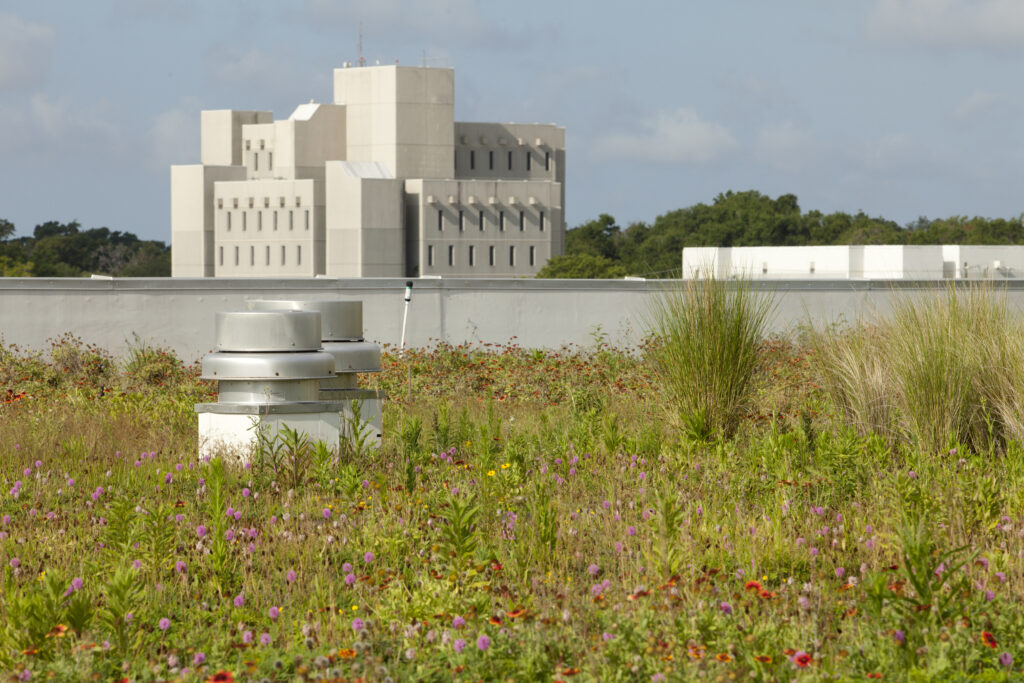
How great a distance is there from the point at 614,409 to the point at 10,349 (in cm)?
937

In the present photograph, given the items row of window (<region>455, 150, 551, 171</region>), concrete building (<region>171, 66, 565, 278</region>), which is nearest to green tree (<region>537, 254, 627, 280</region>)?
concrete building (<region>171, 66, 565, 278</region>)

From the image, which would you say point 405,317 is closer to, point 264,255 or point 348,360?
point 348,360

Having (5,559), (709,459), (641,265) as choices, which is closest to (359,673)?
(5,559)

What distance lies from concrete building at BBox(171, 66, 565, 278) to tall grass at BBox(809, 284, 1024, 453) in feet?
243

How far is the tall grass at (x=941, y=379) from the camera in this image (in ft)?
23.6

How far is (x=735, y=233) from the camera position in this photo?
89.3 m

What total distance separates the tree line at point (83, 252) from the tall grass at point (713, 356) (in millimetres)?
73830

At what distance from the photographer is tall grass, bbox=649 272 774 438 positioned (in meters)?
7.73

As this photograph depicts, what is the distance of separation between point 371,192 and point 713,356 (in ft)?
245

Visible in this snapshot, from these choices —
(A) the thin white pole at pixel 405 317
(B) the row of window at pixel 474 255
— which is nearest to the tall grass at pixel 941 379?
(A) the thin white pole at pixel 405 317

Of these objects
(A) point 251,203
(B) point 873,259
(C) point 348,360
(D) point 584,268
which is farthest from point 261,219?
(C) point 348,360

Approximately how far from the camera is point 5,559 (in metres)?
5.08

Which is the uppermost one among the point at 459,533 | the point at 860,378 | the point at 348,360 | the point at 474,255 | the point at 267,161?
the point at 267,161

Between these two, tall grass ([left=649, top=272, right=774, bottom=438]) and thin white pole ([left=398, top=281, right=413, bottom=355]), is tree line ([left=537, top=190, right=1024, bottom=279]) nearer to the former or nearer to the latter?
thin white pole ([left=398, top=281, right=413, bottom=355])
